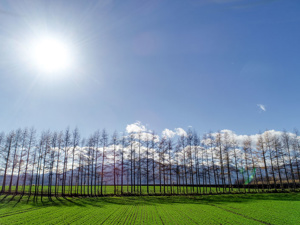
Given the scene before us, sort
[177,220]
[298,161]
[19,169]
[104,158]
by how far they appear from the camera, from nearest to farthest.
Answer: [177,220]
[19,169]
[104,158]
[298,161]

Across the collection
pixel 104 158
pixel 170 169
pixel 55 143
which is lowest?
pixel 170 169

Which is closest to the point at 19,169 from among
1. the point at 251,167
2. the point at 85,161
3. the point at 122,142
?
the point at 85,161

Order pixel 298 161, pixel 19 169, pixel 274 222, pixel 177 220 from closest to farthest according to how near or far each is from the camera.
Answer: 1. pixel 274 222
2. pixel 177 220
3. pixel 19 169
4. pixel 298 161

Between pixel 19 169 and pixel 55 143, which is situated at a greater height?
pixel 55 143

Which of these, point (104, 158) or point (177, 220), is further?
point (104, 158)

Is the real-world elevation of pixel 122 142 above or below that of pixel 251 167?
above

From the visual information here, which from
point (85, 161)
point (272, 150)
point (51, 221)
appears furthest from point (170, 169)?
point (51, 221)

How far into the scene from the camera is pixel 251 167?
2140 inches

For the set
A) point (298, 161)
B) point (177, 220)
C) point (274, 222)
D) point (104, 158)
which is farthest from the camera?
point (298, 161)

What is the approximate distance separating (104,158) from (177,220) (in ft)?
114

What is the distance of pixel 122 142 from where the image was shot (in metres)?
51.5

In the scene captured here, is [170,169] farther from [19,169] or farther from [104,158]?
[19,169]

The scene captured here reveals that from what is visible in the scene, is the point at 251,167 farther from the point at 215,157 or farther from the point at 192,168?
the point at 192,168

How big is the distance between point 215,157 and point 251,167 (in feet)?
38.1
